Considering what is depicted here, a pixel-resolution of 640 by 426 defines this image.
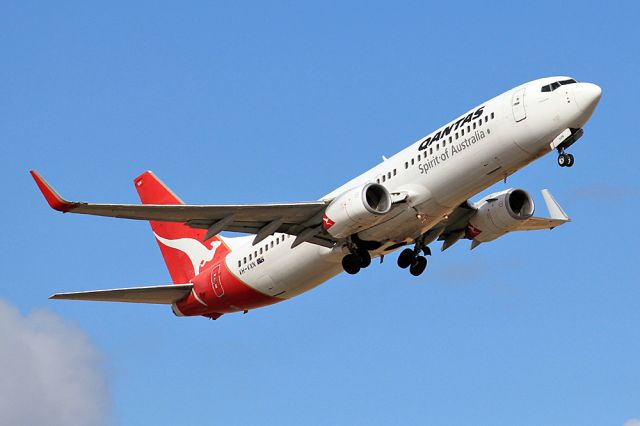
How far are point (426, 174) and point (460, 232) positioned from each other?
6.68 metres

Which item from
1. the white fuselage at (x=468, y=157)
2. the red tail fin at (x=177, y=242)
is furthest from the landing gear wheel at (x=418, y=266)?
the red tail fin at (x=177, y=242)

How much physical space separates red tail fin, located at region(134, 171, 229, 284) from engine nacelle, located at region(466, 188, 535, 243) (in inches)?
402

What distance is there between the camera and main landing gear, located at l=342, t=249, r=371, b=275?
4528cm

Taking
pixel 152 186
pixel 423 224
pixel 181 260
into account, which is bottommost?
pixel 423 224

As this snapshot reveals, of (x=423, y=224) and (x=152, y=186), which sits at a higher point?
(x=152, y=186)

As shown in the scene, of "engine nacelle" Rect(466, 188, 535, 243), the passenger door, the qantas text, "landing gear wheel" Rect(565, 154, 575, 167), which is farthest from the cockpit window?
"engine nacelle" Rect(466, 188, 535, 243)

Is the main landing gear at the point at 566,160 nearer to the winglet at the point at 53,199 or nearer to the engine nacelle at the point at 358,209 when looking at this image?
the engine nacelle at the point at 358,209

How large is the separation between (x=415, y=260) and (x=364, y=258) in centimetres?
390

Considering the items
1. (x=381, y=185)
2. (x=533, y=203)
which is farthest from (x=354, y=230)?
(x=533, y=203)

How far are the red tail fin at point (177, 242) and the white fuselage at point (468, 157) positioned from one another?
24.8ft

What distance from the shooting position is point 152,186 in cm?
5647

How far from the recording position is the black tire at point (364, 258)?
45312 mm

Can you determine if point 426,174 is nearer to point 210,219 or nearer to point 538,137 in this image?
point 538,137

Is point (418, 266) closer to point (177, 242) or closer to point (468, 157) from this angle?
point (468, 157)
